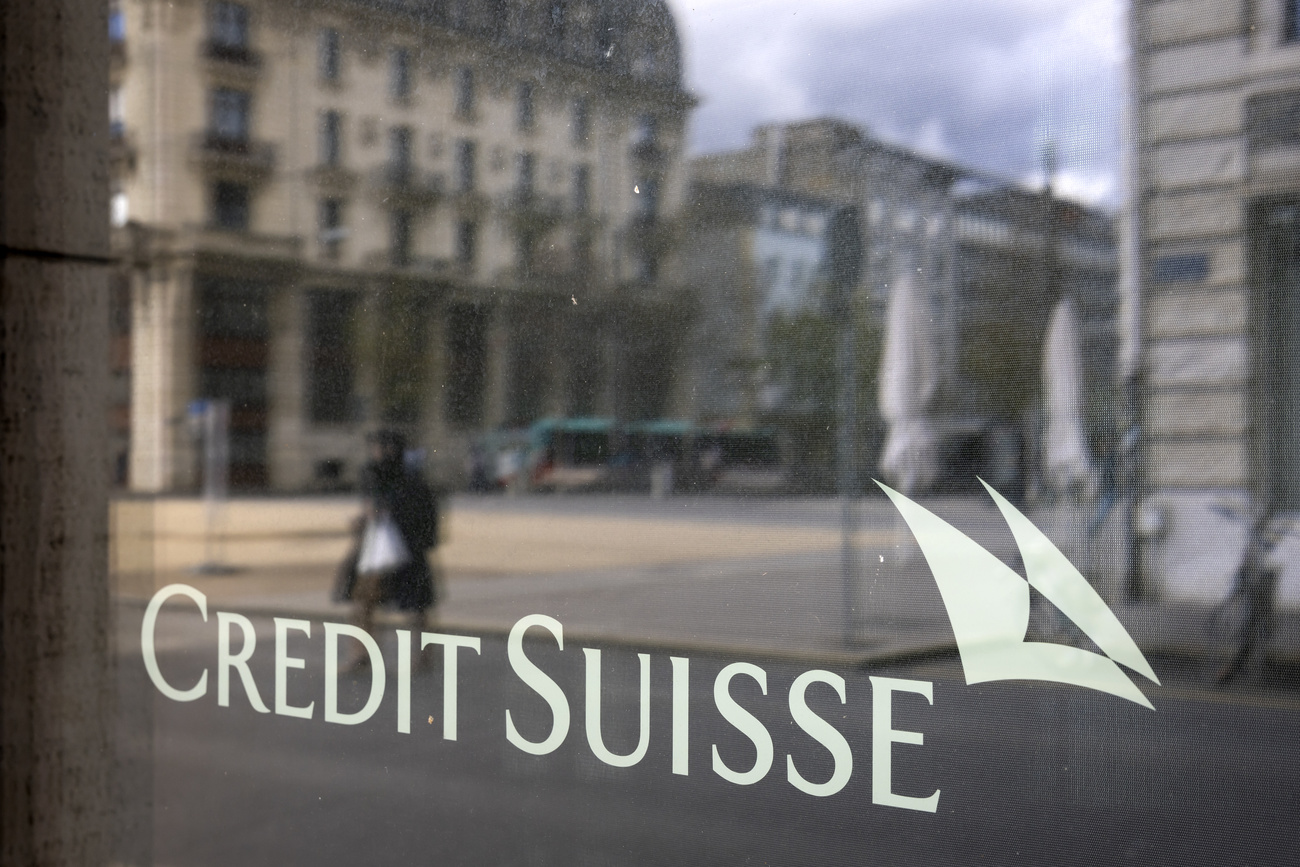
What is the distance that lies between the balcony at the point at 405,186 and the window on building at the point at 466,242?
0.13 meters

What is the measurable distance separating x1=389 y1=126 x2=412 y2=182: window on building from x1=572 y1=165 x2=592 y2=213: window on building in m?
0.49

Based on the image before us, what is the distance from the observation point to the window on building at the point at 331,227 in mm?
3080

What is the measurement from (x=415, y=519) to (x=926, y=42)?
1.57m

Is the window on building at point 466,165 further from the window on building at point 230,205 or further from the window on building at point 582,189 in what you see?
the window on building at point 230,205

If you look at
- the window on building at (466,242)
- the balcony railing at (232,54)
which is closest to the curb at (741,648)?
the window on building at (466,242)

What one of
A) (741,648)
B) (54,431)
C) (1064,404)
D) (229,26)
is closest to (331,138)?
(229,26)

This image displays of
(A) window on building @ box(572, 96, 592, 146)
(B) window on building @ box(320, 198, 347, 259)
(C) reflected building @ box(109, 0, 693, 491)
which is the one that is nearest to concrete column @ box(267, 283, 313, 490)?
(C) reflected building @ box(109, 0, 693, 491)

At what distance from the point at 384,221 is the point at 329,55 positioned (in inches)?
18.8

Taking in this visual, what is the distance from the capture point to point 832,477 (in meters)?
2.29

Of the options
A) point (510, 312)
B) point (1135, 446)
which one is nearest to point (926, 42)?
point (1135, 446)

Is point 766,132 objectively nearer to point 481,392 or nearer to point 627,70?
point 627,70

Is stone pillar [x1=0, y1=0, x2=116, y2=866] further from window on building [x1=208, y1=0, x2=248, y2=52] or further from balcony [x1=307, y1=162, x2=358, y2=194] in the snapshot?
balcony [x1=307, y1=162, x2=358, y2=194]

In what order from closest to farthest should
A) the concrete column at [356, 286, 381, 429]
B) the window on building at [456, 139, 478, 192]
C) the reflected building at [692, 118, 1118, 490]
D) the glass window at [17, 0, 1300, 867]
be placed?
the glass window at [17, 0, 1300, 867] → the reflected building at [692, 118, 1118, 490] → the window on building at [456, 139, 478, 192] → the concrete column at [356, 286, 381, 429]

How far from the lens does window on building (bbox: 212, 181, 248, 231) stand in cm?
325
